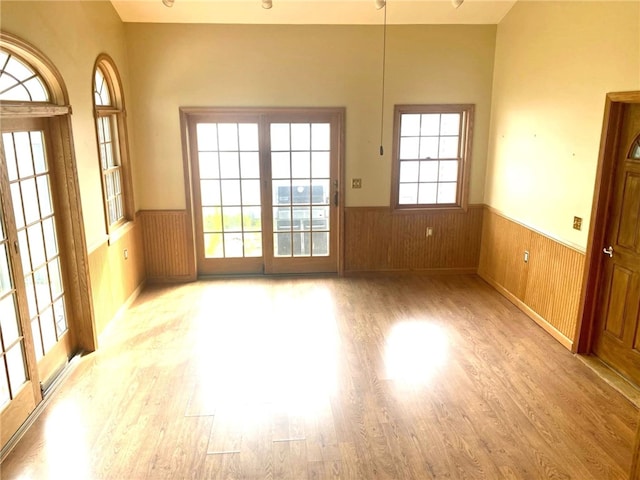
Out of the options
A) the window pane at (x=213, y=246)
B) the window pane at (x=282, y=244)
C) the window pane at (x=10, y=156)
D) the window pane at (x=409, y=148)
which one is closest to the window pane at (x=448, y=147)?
the window pane at (x=409, y=148)

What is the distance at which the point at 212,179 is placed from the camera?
5355mm

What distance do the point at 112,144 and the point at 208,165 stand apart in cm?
103

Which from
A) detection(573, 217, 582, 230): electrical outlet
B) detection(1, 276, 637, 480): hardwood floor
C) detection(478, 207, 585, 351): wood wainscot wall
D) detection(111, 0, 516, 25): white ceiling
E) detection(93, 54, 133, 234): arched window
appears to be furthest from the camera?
detection(111, 0, 516, 25): white ceiling

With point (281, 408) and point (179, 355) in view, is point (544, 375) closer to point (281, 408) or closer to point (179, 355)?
point (281, 408)

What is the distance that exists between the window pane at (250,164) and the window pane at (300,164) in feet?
1.31

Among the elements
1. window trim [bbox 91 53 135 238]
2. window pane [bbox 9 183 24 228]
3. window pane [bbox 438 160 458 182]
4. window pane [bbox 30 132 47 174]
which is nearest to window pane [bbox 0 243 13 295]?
window pane [bbox 9 183 24 228]

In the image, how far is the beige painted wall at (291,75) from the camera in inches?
193

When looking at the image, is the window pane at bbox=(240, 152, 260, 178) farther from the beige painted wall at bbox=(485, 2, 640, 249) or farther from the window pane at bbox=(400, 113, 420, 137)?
the beige painted wall at bbox=(485, 2, 640, 249)

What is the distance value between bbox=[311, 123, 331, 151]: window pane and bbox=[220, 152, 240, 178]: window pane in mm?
883

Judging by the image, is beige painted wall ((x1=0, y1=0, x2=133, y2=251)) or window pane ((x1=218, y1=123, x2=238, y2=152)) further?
window pane ((x1=218, y1=123, x2=238, y2=152))

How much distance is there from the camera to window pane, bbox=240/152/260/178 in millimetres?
5312

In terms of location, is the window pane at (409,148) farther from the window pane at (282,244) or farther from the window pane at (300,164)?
the window pane at (282,244)

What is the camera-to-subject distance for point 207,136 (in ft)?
17.2

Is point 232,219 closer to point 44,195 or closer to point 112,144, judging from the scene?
point 112,144
